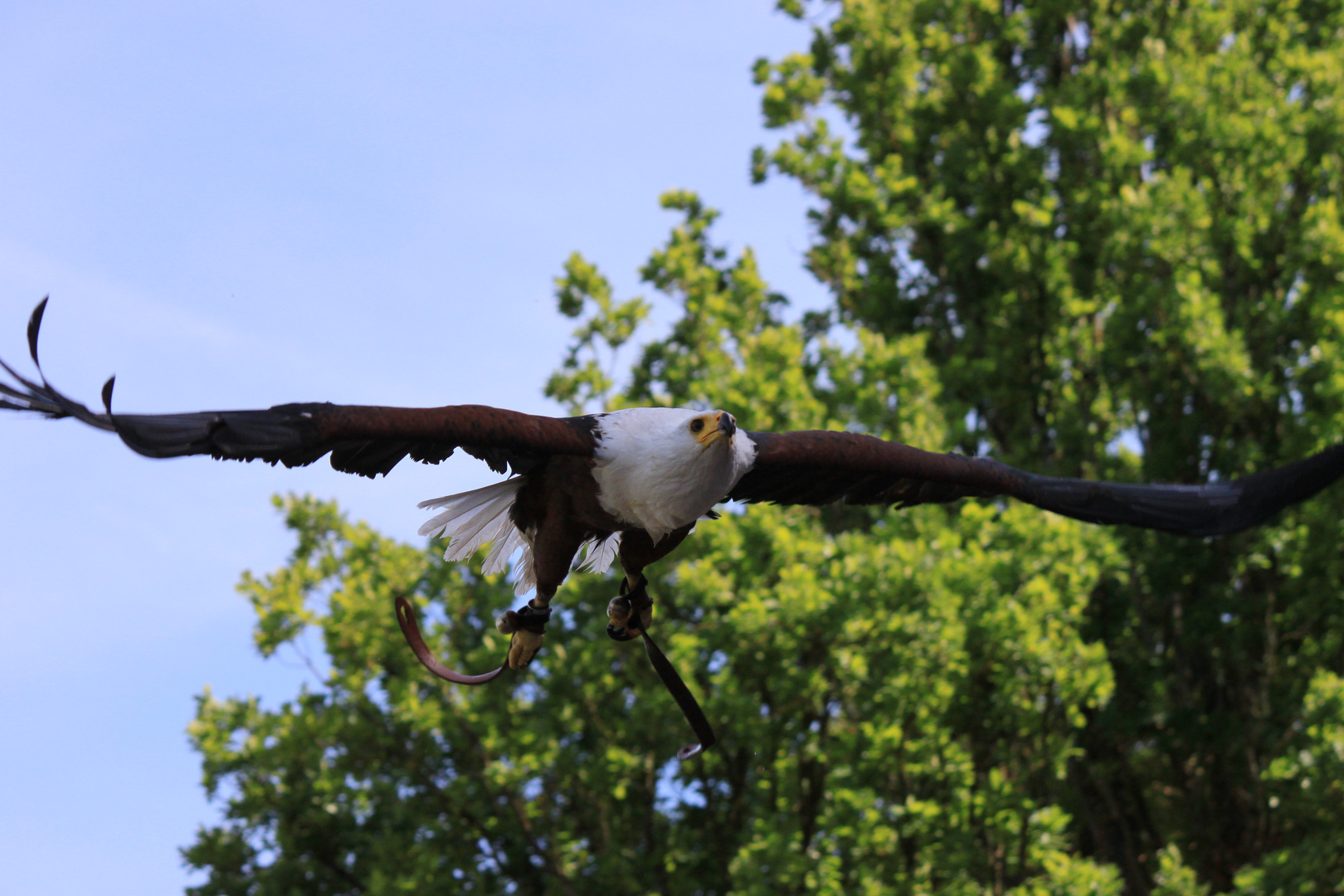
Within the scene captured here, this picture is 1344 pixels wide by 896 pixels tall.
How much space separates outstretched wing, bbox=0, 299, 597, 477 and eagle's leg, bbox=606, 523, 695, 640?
39 cm

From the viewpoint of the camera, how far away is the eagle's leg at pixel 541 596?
4145mm

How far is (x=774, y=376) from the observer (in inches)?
448

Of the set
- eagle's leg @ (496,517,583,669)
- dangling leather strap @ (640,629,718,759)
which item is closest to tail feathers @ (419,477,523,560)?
eagle's leg @ (496,517,583,669)

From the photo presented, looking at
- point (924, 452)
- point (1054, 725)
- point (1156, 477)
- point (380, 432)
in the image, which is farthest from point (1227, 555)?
point (380, 432)

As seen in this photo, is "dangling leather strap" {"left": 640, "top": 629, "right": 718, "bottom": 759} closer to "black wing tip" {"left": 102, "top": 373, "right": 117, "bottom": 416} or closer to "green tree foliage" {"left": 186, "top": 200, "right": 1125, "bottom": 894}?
"black wing tip" {"left": 102, "top": 373, "right": 117, "bottom": 416}

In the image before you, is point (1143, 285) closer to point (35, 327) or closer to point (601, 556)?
point (601, 556)

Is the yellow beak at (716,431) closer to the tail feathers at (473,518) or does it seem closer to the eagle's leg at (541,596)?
the eagle's leg at (541,596)

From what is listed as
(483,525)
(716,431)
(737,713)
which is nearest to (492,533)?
(483,525)

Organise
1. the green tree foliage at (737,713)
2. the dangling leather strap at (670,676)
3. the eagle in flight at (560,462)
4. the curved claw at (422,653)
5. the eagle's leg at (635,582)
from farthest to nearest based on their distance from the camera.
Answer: the green tree foliage at (737,713) → the eagle's leg at (635,582) → the dangling leather strap at (670,676) → the curved claw at (422,653) → the eagle in flight at (560,462)

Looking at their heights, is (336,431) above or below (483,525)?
below

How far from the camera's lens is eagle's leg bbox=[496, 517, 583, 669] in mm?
4145

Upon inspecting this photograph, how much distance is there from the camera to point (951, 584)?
10516 mm

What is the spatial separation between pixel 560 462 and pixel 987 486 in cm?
196

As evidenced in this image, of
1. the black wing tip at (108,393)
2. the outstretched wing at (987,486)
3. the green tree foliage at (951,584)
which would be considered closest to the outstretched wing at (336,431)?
the black wing tip at (108,393)
